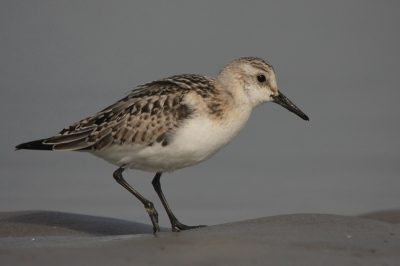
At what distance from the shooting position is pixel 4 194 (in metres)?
11.6

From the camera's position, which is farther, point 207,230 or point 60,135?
point 60,135

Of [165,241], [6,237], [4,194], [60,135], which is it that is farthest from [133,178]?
[165,241]

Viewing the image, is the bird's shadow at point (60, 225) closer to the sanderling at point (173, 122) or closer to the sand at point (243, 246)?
the sanderling at point (173, 122)

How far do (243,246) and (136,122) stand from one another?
8.49ft

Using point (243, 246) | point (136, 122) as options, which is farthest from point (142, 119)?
point (243, 246)

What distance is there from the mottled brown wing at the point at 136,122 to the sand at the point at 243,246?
1.31 meters

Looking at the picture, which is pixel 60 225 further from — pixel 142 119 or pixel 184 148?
pixel 184 148

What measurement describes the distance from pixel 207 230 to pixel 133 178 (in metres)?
4.61

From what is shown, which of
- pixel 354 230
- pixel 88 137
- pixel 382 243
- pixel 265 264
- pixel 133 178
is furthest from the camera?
pixel 133 178

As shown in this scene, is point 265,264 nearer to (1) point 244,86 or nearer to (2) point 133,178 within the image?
(1) point 244,86

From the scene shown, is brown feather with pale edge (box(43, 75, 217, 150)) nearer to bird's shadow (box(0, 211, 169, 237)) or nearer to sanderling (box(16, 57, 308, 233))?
sanderling (box(16, 57, 308, 233))

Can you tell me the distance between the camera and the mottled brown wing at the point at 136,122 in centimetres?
832

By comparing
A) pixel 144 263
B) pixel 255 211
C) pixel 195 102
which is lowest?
pixel 144 263

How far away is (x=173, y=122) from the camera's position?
827 centimetres
